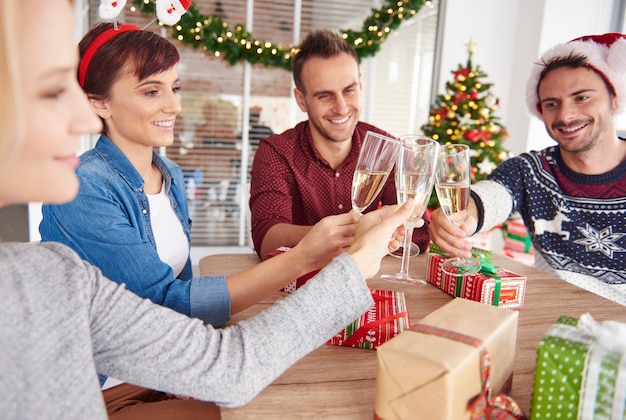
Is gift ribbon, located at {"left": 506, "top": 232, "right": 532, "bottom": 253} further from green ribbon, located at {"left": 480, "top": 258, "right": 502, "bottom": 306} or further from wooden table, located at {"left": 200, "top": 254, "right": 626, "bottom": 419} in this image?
green ribbon, located at {"left": 480, "top": 258, "right": 502, "bottom": 306}

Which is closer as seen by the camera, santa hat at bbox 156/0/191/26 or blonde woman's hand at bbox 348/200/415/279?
blonde woman's hand at bbox 348/200/415/279

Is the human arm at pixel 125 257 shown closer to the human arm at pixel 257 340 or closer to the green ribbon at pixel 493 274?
the human arm at pixel 257 340

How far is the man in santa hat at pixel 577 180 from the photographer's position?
173cm

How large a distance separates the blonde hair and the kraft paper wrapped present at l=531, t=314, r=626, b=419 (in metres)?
0.67

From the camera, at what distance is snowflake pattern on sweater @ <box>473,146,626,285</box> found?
1.72 m

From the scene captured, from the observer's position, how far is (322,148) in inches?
87.1

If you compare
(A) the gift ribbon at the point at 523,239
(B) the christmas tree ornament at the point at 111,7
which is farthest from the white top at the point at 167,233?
(A) the gift ribbon at the point at 523,239

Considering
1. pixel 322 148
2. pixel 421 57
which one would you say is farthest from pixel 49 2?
pixel 421 57

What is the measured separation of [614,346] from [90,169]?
117 centimetres

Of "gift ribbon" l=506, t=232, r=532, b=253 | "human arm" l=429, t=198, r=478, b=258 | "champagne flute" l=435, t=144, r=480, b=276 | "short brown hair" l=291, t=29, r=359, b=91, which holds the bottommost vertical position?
"gift ribbon" l=506, t=232, r=532, b=253

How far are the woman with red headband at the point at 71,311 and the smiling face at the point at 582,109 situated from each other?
1.25 meters

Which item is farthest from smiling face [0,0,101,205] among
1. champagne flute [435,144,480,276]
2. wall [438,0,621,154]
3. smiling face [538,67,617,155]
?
wall [438,0,621,154]

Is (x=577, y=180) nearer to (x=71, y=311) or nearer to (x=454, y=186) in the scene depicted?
(x=454, y=186)

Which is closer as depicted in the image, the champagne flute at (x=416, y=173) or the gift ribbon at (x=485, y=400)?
the gift ribbon at (x=485, y=400)
